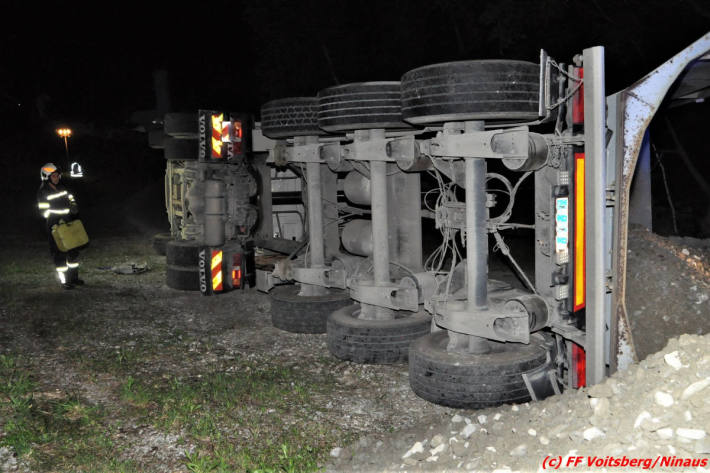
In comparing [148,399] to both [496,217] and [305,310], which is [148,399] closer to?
[305,310]

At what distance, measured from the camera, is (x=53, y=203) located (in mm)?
10719

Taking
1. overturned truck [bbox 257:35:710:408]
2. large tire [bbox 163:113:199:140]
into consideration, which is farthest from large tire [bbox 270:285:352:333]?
large tire [bbox 163:113:199:140]

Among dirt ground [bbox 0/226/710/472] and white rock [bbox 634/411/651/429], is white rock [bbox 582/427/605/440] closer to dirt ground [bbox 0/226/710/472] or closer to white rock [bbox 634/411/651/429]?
white rock [bbox 634/411/651/429]

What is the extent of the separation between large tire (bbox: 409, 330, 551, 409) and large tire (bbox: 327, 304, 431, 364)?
3.53 ft

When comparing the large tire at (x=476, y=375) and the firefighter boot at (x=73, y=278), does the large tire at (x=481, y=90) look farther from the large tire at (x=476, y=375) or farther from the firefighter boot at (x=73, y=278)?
the firefighter boot at (x=73, y=278)

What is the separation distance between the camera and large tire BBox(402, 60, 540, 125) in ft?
15.2

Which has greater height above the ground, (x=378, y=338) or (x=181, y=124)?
(x=181, y=124)

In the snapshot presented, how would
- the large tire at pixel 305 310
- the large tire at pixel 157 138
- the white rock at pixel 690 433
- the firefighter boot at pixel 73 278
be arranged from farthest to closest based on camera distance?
the large tire at pixel 157 138 → the firefighter boot at pixel 73 278 → the large tire at pixel 305 310 → the white rock at pixel 690 433

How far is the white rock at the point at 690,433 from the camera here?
311 cm

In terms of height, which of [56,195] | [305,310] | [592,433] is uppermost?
[56,195]

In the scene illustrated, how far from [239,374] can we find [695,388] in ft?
13.0

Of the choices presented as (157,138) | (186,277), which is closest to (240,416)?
(186,277)

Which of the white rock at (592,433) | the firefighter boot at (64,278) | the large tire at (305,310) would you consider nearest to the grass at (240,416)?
the large tire at (305,310)

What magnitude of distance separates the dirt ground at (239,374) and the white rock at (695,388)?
0.58 m
